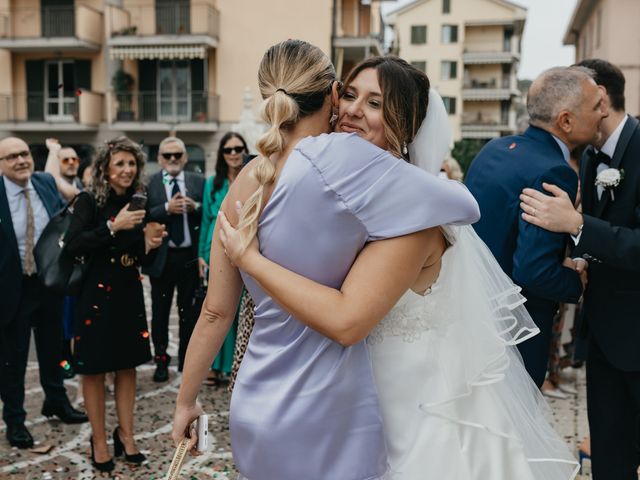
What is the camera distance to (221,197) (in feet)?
20.8

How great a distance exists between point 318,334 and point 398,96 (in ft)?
2.39

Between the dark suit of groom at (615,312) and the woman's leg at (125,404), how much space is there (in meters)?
2.94

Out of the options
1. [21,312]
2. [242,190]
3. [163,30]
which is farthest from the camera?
[163,30]

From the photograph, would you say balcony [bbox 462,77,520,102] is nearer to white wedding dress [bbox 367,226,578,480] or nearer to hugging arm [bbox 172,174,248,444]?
white wedding dress [bbox 367,226,578,480]

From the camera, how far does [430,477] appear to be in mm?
2033

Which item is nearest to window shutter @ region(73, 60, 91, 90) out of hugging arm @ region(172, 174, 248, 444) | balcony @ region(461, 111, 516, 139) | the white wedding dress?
hugging arm @ region(172, 174, 248, 444)

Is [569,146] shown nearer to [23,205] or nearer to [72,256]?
[72,256]

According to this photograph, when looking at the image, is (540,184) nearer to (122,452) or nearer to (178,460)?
(178,460)

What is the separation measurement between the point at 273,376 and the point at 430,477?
0.57 metres

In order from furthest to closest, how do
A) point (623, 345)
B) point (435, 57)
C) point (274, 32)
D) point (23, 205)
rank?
point (435, 57)
point (274, 32)
point (23, 205)
point (623, 345)

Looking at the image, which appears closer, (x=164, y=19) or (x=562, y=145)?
(x=562, y=145)

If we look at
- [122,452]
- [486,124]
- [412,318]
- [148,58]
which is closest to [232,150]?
[122,452]

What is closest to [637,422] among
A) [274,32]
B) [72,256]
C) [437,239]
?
[437,239]

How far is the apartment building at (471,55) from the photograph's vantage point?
54.3 meters
